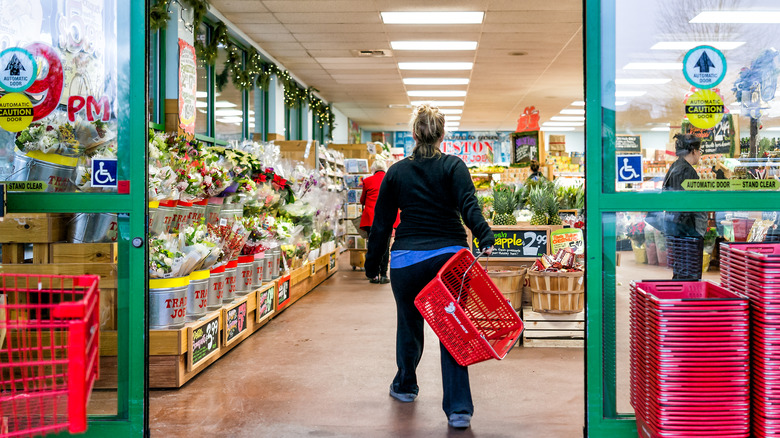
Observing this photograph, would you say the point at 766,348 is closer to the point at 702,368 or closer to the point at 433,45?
the point at 702,368

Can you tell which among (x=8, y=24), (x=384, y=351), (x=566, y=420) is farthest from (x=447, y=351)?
(x=8, y=24)

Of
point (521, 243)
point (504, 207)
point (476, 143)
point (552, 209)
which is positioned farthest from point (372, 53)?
point (476, 143)

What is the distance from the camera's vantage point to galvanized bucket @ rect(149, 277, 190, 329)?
→ 392 centimetres

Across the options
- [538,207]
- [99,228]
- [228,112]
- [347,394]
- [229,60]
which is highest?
[229,60]

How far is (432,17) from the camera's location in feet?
26.5

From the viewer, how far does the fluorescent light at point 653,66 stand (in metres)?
2.53

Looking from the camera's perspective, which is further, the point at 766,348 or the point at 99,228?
the point at 99,228

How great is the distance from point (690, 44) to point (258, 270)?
399 centimetres

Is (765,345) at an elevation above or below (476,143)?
below

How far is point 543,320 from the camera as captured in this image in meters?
4.94

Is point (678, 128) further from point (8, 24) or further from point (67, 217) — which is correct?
point (67, 217)

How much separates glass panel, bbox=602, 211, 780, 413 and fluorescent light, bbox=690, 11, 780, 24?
72cm

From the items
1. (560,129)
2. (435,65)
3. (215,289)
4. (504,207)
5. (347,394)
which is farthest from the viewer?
(560,129)

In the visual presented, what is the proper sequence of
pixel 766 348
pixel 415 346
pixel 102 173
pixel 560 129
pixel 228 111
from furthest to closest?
pixel 560 129 → pixel 228 111 → pixel 415 346 → pixel 102 173 → pixel 766 348
